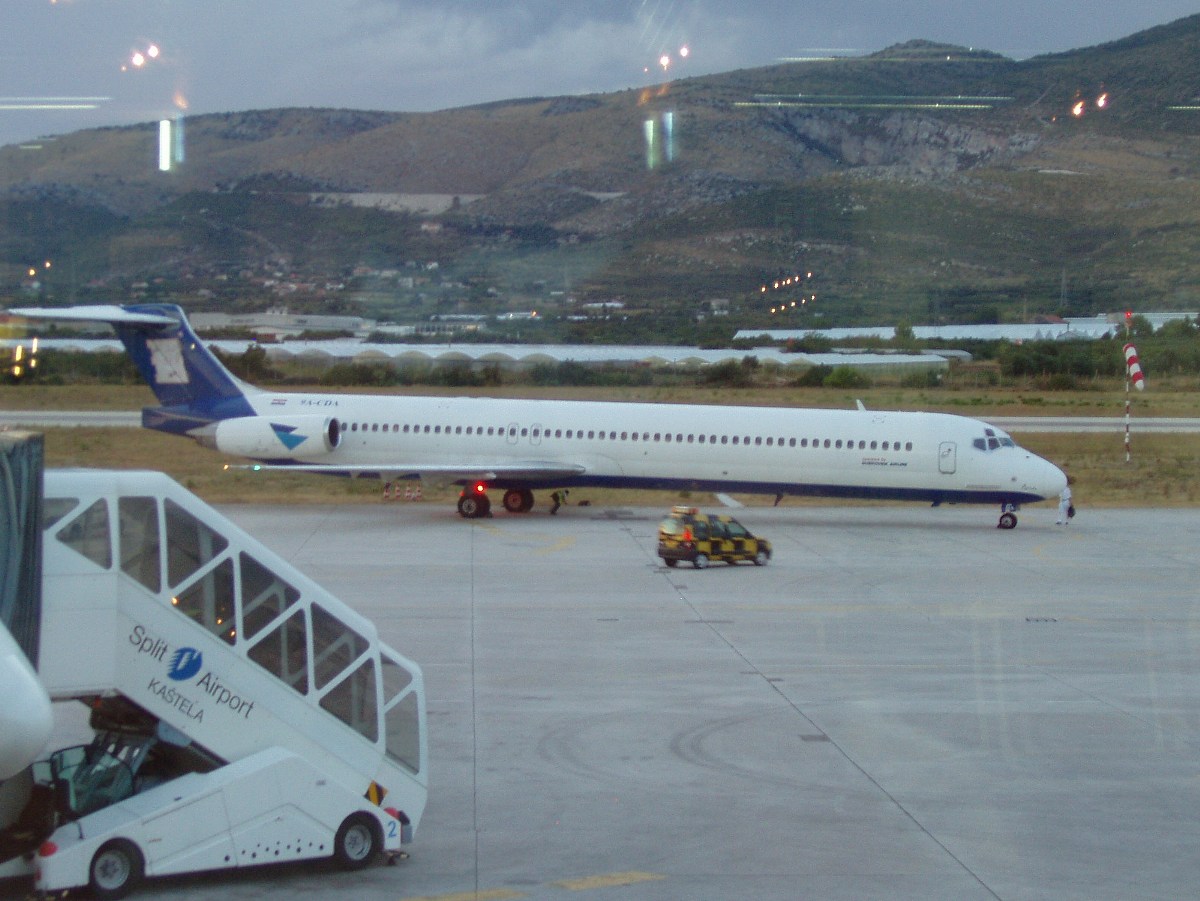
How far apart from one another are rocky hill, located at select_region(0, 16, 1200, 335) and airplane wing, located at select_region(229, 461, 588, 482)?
43.5 metres

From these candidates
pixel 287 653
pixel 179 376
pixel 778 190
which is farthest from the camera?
pixel 778 190

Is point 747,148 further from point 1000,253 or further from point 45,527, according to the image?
point 45,527

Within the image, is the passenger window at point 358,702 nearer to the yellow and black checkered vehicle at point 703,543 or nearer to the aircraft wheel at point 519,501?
the yellow and black checkered vehicle at point 703,543

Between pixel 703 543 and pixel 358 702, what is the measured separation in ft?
50.7

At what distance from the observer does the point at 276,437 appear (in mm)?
Answer: 32688

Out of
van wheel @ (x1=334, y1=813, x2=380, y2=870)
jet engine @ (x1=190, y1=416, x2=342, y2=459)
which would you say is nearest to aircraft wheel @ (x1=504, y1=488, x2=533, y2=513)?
jet engine @ (x1=190, y1=416, x2=342, y2=459)

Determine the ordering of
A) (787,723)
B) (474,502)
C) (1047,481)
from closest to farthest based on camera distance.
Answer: (787,723) → (1047,481) → (474,502)

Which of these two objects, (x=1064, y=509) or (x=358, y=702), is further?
(x=1064, y=509)

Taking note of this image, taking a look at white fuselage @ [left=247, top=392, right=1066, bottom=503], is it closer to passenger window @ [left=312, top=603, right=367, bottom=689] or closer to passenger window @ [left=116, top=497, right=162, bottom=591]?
passenger window @ [left=312, top=603, right=367, bottom=689]

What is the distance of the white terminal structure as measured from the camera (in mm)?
8852

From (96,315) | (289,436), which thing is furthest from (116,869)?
(289,436)

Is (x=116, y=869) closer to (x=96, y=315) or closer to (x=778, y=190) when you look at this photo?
(x=96, y=315)

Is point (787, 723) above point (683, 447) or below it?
below

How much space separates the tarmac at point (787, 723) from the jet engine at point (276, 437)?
5.19 meters
